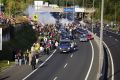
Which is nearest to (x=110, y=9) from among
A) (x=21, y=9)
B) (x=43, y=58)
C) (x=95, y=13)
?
(x=95, y=13)

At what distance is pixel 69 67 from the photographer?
4325cm

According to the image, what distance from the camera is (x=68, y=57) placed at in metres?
51.2

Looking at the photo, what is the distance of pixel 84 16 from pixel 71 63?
479 feet

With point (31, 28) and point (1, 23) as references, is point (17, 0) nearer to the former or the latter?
point (31, 28)

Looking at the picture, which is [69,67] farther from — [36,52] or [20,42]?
[20,42]

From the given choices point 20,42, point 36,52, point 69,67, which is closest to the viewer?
point 69,67

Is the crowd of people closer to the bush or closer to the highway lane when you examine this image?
the highway lane

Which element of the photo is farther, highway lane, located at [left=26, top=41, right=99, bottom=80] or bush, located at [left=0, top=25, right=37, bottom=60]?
bush, located at [left=0, top=25, right=37, bottom=60]

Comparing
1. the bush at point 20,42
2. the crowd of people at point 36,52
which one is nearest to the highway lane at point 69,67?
the crowd of people at point 36,52

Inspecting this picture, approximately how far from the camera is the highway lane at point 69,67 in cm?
3711

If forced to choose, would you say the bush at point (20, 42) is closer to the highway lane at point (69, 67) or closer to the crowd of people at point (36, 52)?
the crowd of people at point (36, 52)

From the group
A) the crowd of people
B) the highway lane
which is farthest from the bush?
the highway lane

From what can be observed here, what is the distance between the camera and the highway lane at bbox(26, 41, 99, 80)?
3711cm

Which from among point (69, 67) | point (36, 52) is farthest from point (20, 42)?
point (69, 67)
